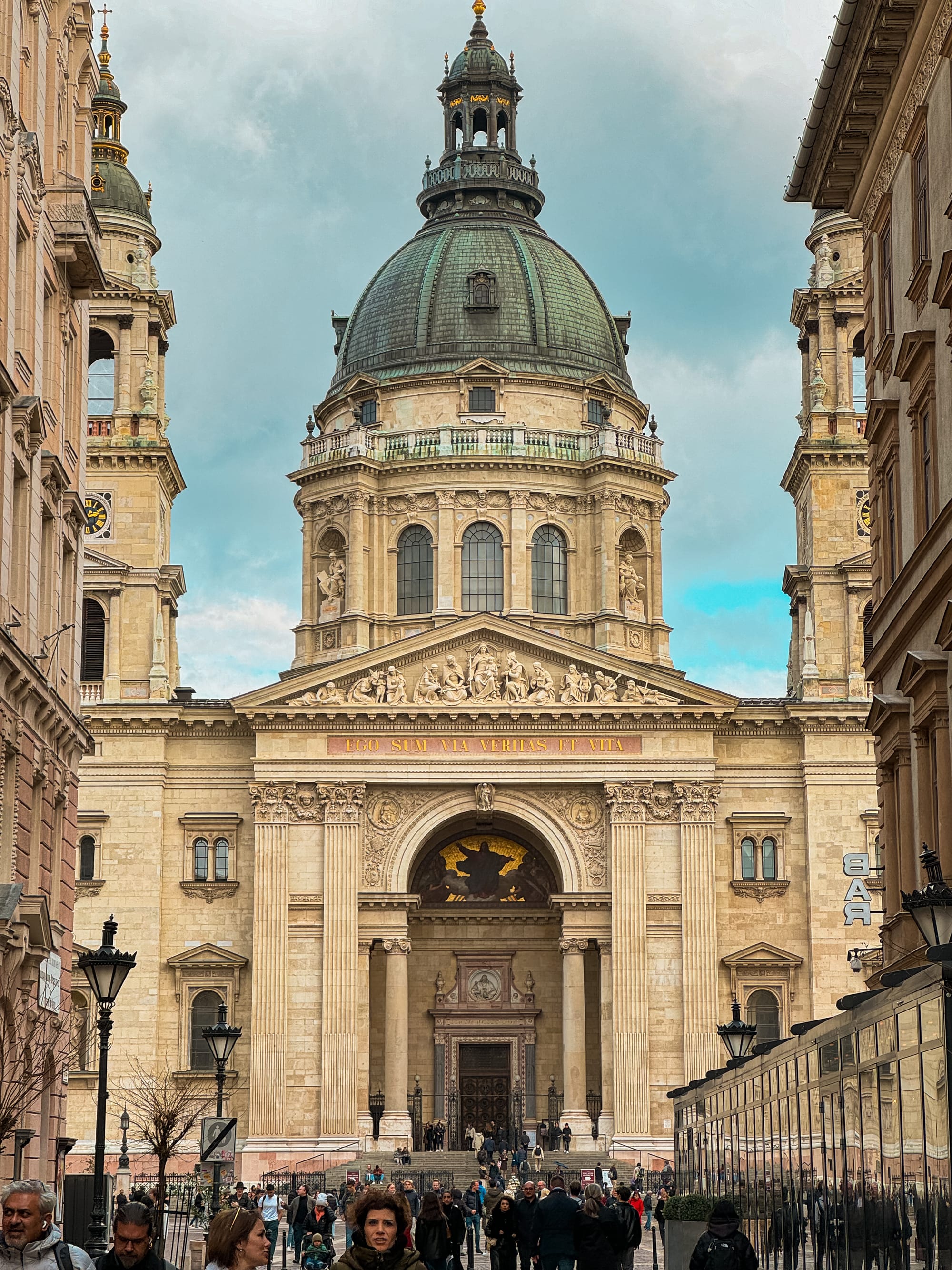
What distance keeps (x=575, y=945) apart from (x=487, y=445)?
20.4 m

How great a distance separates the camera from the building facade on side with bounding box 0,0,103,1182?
29.0 m

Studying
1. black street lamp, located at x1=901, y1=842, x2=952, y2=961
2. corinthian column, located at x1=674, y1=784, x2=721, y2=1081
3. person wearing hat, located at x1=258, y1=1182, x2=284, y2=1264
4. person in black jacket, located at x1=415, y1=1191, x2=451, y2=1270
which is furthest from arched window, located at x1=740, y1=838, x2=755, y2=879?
black street lamp, located at x1=901, y1=842, x2=952, y2=961

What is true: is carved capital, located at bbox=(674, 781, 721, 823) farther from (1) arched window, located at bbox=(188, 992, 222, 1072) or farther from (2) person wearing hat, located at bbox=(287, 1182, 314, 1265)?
(2) person wearing hat, located at bbox=(287, 1182, 314, 1265)

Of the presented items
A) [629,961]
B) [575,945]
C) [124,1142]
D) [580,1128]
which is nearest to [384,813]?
[575,945]

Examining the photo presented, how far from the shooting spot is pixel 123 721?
69.1m

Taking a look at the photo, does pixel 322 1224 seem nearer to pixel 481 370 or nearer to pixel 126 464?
pixel 126 464

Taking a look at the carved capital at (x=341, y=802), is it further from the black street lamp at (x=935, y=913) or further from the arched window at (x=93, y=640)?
the black street lamp at (x=935, y=913)

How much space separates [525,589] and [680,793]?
12.4m

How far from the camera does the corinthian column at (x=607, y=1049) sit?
216 ft

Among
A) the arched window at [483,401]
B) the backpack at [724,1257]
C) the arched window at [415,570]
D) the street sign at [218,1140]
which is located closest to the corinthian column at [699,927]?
the arched window at [415,570]

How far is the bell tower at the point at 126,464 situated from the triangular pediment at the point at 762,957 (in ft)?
67.1

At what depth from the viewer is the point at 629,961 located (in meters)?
66.8

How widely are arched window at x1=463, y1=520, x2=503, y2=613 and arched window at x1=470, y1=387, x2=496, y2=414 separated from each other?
4.85m

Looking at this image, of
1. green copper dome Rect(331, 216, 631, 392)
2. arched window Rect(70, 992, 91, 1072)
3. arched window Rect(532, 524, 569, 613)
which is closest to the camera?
arched window Rect(70, 992, 91, 1072)
